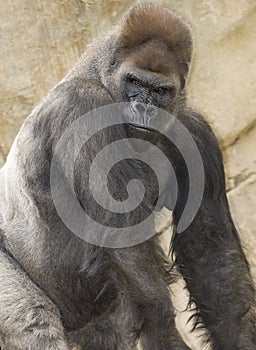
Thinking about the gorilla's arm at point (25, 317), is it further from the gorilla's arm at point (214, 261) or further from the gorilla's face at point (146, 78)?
the gorilla's face at point (146, 78)

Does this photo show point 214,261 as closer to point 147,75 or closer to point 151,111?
point 151,111

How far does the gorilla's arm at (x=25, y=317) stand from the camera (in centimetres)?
441

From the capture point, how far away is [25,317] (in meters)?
4.48

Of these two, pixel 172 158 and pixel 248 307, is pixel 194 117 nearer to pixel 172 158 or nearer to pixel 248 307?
pixel 172 158

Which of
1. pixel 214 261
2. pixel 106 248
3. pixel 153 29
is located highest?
pixel 153 29

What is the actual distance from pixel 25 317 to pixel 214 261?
96 centimetres

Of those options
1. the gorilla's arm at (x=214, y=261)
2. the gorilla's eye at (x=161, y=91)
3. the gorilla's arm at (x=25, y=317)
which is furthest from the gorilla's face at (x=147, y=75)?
the gorilla's arm at (x=25, y=317)

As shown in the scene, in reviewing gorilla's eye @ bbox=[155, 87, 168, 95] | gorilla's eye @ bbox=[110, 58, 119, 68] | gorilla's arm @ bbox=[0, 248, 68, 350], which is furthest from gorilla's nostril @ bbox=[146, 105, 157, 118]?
gorilla's arm @ bbox=[0, 248, 68, 350]

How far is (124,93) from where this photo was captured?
454cm

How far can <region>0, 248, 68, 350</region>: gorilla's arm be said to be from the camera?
14.5ft

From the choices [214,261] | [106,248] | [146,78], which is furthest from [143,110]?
[214,261]

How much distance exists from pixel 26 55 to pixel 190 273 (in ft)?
7.68

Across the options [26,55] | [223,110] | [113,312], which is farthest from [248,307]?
[26,55]

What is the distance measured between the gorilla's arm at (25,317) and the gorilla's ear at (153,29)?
4.02 ft
